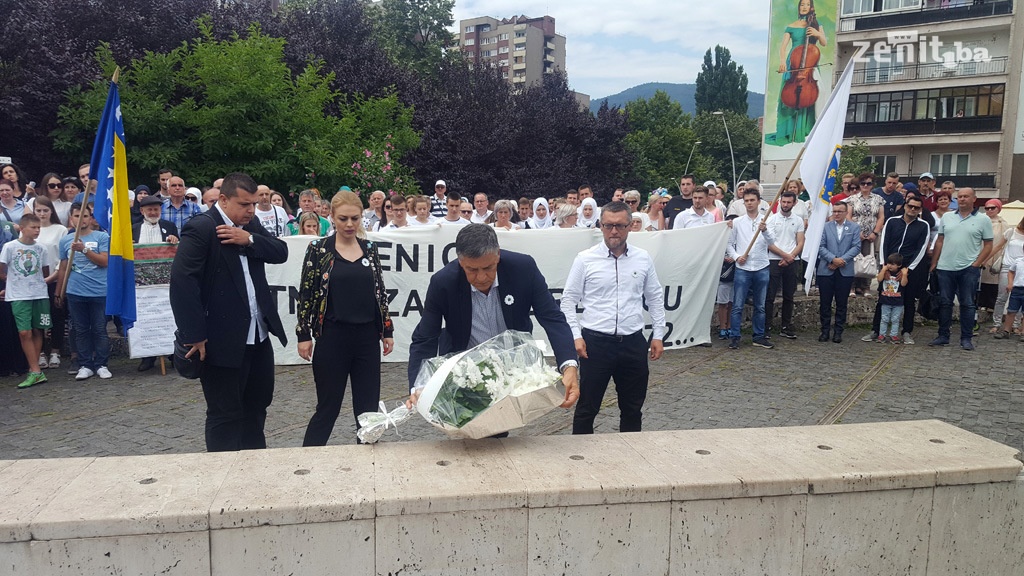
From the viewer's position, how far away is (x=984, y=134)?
43.4 m

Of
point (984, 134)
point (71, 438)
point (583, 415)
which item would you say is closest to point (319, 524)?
point (583, 415)

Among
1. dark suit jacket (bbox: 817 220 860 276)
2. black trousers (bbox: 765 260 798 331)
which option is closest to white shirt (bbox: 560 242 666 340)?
black trousers (bbox: 765 260 798 331)

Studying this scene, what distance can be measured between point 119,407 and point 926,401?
8.12 metres

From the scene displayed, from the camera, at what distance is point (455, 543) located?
3.07 m

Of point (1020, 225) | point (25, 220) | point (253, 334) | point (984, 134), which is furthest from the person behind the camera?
point (984, 134)

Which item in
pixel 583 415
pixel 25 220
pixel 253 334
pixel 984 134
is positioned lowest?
pixel 583 415

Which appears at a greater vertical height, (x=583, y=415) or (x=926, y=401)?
(x=583, y=415)

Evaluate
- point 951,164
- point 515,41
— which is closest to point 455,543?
point 951,164

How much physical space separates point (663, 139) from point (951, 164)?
27.7 metres

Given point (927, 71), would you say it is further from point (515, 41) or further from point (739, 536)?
point (515, 41)

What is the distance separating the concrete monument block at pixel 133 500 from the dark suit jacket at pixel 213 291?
3.76 feet

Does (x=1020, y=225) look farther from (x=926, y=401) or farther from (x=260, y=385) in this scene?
(x=260, y=385)

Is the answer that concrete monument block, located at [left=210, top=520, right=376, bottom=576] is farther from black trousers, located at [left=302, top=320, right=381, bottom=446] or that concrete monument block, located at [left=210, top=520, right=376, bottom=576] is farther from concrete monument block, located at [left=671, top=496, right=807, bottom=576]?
black trousers, located at [left=302, top=320, right=381, bottom=446]

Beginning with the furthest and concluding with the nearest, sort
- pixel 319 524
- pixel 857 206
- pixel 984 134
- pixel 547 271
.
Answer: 1. pixel 984 134
2. pixel 857 206
3. pixel 547 271
4. pixel 319 524
